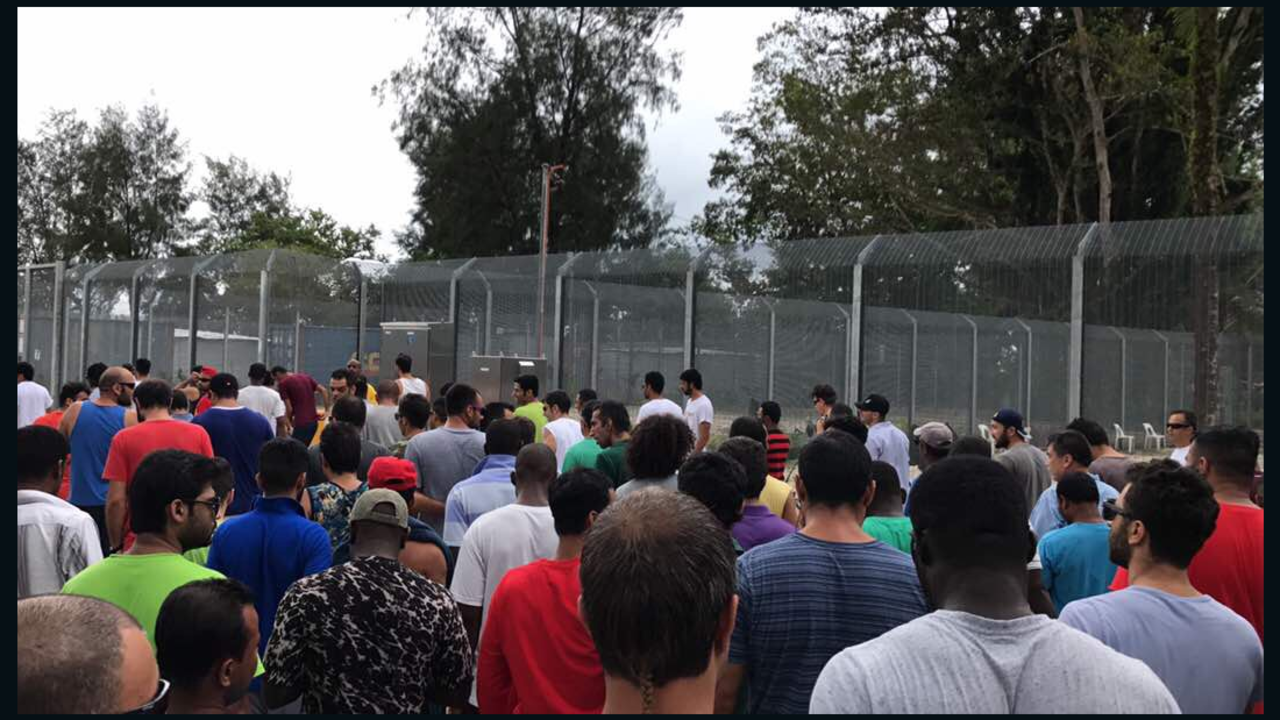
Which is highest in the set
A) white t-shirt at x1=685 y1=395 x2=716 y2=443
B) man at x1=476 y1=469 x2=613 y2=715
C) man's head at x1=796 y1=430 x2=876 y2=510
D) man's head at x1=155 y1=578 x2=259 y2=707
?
man's head at x1=796 y1=430 x2=876 y2=510

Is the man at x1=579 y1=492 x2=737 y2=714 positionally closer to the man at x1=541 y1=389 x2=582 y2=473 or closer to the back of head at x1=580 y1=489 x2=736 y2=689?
the back of head at x1=580 y1=489 x2=736 y2=689

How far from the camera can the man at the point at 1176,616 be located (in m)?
2.98

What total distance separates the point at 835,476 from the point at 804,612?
0.43 meters

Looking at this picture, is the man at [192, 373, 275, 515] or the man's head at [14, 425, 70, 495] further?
the man at [192, 373, 275, 515]

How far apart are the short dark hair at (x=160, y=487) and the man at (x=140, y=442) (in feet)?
8.44

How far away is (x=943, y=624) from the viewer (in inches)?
79.0

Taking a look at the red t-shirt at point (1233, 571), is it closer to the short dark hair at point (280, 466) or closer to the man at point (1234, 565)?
the man at point (1234, 565)

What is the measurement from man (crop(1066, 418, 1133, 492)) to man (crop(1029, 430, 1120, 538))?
1.89 ft

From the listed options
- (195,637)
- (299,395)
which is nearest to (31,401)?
(299,395)

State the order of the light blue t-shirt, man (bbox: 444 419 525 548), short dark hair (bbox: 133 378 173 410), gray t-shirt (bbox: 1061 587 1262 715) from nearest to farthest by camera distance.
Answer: gray t-shirt (bbox: 1061 587 1262 715) → man (bbox: 444 419 525 548) → the light blue t-shirt → short dark hair (bbox: 133 378 173 410)

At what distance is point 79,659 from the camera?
6.29 feet

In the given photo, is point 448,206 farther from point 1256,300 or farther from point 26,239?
point 1256,300

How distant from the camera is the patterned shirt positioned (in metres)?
3.31

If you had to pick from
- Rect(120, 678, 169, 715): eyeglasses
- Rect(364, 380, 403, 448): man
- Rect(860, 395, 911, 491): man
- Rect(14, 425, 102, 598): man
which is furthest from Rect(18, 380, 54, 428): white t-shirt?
Rect(120, 678, 169, 715): eyeglasses
